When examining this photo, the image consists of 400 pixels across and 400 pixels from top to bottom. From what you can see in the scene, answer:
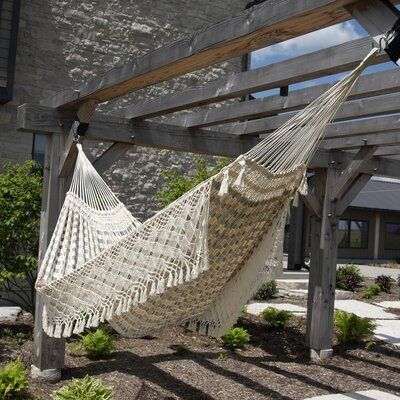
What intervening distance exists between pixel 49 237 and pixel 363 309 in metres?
5.31

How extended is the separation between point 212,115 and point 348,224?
15449 mm

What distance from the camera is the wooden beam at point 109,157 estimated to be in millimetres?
4523

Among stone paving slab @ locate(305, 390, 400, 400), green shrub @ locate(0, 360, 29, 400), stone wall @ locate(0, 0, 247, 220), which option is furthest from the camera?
stone wall @ locate(0, 0, 247, 220)

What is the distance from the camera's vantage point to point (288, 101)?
4.39 m

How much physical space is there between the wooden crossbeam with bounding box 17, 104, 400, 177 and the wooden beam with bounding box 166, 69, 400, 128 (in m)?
0.16

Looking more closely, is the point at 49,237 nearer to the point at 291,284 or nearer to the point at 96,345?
the point at 96,345

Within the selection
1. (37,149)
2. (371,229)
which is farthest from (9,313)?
(371,229)

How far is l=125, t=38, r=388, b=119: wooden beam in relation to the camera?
3078 mm

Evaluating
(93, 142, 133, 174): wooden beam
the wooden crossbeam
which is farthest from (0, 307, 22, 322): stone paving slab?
the wooden crossbeam

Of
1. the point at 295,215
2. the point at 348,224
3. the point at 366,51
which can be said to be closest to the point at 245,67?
the point at 295,215

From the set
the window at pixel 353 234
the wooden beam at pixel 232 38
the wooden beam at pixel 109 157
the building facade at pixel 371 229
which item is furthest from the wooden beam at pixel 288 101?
the window at pixel 353 234

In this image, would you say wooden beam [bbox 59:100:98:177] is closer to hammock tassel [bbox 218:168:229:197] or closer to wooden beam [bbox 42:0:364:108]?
wooden beam [bbox 42:0:364:108]

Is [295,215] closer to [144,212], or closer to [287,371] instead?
[144,212]

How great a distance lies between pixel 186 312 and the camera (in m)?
3.20
